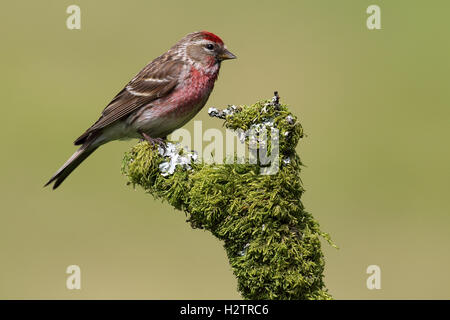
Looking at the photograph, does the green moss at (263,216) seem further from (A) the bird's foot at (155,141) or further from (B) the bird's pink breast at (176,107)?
(B) the bird's pink breast at (176,107)

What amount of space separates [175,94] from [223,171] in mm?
1846

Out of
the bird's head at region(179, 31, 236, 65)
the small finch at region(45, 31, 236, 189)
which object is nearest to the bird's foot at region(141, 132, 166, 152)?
the small finch at region(45, 31, 236, 189)

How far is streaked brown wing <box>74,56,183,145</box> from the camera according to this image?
632 cm

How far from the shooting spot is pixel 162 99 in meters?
6.32

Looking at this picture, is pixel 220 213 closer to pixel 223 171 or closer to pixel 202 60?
pixel 223 171

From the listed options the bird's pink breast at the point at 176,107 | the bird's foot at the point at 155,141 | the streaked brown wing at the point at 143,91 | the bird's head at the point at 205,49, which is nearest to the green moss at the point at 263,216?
the bird's foot at the point at 155,141

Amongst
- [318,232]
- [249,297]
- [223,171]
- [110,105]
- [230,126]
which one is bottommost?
[249,297]

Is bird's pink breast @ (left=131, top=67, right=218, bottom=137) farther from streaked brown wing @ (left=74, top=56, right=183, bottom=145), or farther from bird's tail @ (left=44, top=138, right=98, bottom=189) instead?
bird's tail @ (left=44, top=138, right=98, bottom=189)

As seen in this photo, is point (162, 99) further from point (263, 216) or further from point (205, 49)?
point (263, 216)

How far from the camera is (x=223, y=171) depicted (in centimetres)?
464

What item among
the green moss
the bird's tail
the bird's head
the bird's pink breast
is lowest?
the green moss

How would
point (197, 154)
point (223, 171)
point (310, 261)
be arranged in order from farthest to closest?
point (197, 154) → point (223, 171) → point (310, 261)

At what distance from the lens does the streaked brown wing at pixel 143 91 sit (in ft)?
20.7

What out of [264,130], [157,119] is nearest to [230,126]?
[264,130]
